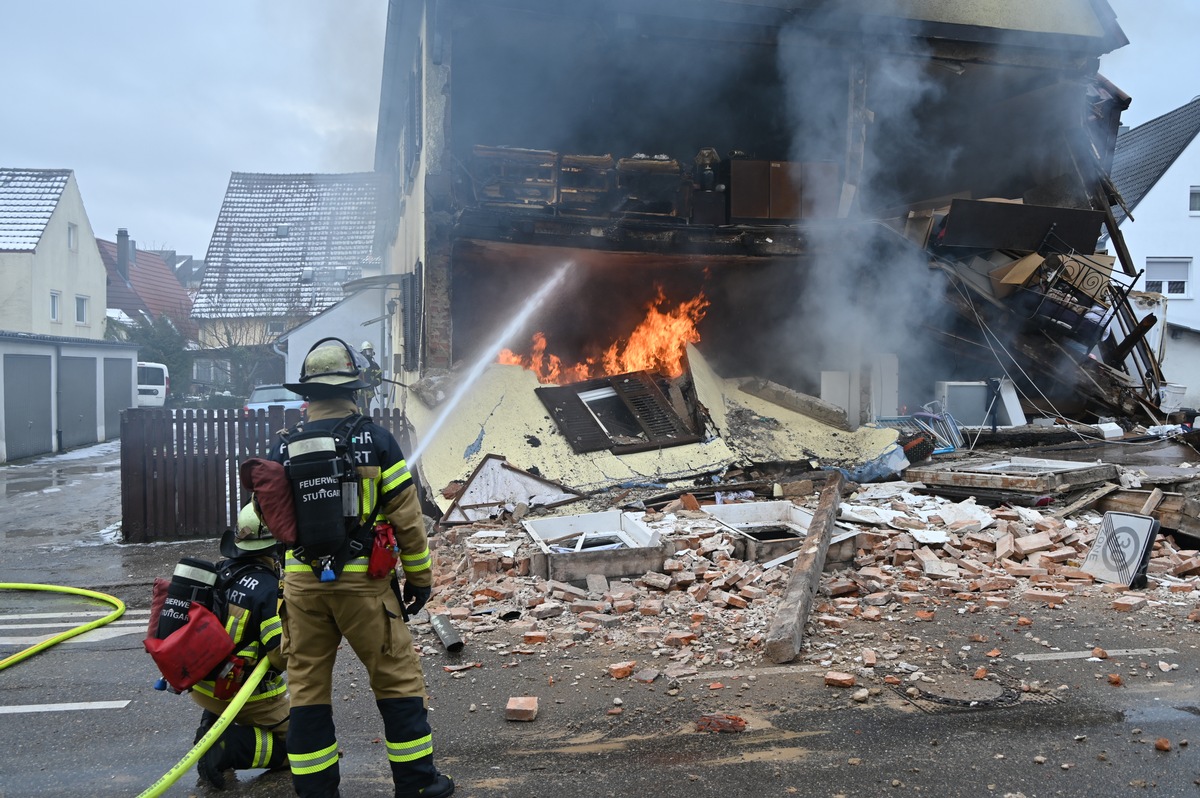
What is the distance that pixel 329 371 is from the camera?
132 inches

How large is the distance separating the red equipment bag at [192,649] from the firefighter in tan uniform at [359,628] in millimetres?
284

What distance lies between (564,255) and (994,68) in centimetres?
805

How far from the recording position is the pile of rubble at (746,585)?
5051 mm

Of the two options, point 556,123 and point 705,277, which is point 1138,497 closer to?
point 705,277

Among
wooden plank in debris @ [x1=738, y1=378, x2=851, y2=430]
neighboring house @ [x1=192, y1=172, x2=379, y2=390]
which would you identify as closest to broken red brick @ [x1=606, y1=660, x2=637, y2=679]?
wooden plank in debris @ [x1=738, y1=378, x2=851, y2=430]

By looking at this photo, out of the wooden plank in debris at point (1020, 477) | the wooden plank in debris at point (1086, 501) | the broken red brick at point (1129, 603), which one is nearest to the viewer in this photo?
the broken red brick at point (1129, 603)

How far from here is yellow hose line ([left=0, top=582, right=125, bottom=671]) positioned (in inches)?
198

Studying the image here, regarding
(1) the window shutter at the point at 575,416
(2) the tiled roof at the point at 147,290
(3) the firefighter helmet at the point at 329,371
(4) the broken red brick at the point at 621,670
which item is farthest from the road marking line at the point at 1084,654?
(2) the tiled roof at the point at 147,290

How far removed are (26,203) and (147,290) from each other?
1387 cm

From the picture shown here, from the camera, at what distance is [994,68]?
1334 centimetres

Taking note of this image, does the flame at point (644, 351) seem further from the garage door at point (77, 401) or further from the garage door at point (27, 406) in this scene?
the garage door at point (77, 401)

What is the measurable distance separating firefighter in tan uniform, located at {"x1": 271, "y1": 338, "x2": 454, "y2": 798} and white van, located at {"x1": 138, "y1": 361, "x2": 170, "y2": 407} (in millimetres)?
23369

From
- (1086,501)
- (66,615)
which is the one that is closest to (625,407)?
(1086,501)

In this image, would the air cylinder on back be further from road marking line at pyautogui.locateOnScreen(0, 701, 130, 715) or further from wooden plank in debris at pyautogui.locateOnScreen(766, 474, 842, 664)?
wooden plank in debris at pyautogui.locateOnScreen(766, 474, 842, 664)
